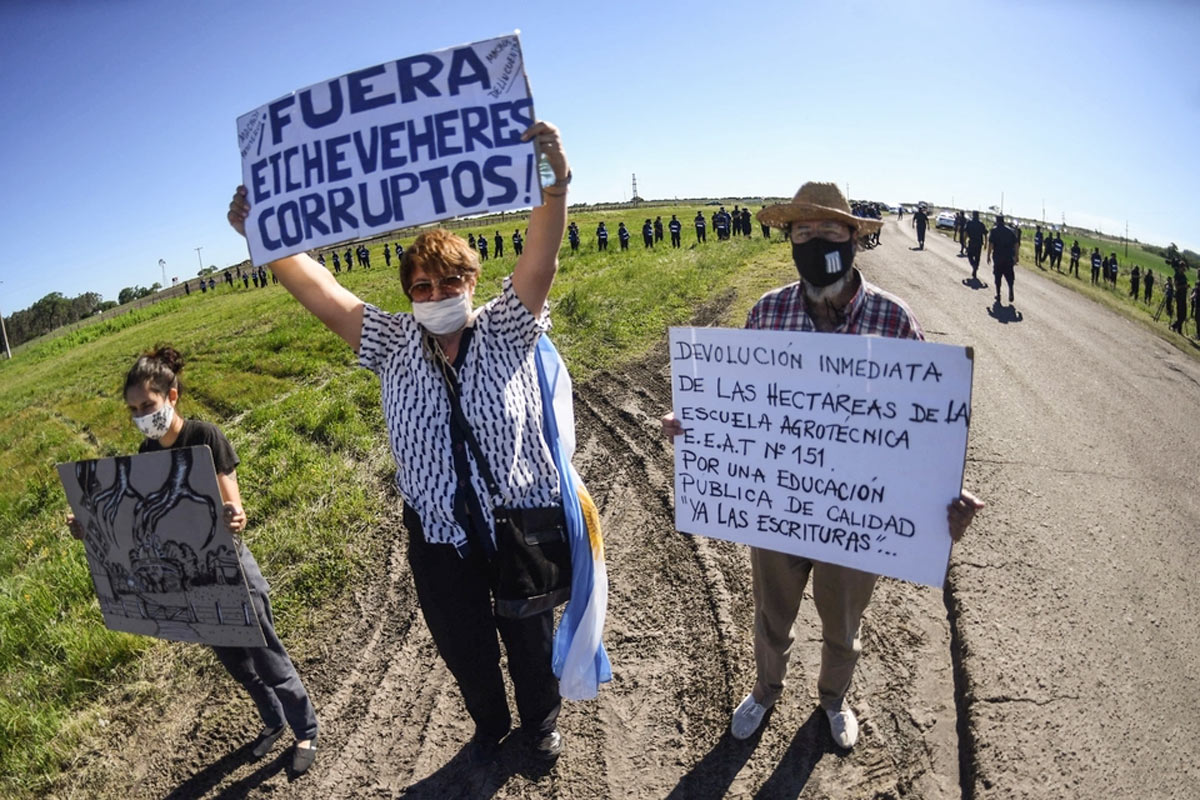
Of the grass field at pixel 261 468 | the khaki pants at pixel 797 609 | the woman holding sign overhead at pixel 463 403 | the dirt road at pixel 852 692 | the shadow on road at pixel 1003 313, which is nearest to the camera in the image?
the woman holding sign overhead at pixel 463 403

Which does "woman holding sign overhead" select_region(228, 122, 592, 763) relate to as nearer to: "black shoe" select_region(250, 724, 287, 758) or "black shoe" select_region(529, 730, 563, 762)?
"black shoe" select_region(529, 730, 563, 762)

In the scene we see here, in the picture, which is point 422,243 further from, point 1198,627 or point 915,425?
point 1198,627

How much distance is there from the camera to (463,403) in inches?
103

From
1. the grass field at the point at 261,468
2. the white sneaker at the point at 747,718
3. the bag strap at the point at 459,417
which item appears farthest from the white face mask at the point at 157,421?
the white sneaker at the point at 747,718

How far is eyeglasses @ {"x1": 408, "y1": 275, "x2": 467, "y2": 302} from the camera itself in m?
2.61

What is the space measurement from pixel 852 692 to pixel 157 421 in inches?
130

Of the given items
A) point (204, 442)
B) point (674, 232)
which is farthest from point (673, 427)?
point (674, 232)

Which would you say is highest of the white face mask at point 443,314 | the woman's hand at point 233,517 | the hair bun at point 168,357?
the white face mask at point 443,314

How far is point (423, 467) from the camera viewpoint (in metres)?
2.67

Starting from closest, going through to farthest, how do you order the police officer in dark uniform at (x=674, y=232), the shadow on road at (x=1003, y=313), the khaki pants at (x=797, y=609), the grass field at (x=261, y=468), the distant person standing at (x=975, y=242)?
the khaki pants at (x=797, y=609)
the grass field at (x=261, y=468)
the shadow on road at (x=1003, y=313)
the distant person standing at (x=975, y=242)
the police officer in dark uniform at (x=674, y=232)

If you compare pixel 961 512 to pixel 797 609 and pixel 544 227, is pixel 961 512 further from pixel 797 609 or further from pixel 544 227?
pixel 544 227

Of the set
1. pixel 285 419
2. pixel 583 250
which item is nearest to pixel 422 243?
pixel 285 419

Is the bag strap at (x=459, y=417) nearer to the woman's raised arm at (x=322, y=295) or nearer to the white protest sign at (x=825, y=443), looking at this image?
the woman's raised arm at (x=322, y=295)

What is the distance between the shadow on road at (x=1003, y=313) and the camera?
12023 millimetres
